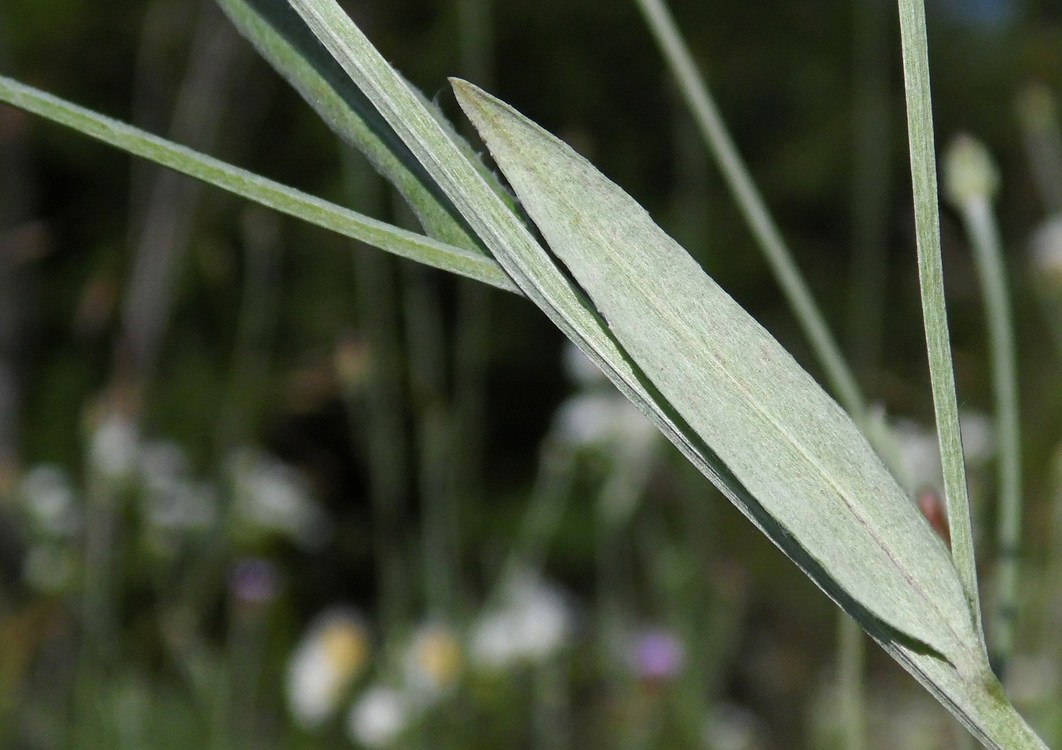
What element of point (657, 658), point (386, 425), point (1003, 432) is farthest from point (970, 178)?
point (386, 425)

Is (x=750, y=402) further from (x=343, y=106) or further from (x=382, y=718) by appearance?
(x=382, y=718)

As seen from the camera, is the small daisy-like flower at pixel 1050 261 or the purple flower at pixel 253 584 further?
the purple flower at pixel 253 584

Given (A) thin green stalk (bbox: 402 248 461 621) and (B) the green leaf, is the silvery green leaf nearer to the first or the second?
(B) the green leaf

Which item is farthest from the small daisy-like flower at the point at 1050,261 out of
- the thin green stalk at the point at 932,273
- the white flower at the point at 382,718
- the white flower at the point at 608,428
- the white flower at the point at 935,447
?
the thin green stalk at the point at 932,273

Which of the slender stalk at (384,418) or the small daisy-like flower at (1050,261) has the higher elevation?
the slender stalk at (384,418)

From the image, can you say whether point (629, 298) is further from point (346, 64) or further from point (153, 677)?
point (153, 677)

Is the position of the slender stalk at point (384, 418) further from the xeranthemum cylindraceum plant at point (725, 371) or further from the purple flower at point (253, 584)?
the xeranthemum cylindraceum plant at point (725, 371)

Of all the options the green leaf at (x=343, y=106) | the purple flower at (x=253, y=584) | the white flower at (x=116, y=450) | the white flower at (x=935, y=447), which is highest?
the white flower at (x=116, y=450)

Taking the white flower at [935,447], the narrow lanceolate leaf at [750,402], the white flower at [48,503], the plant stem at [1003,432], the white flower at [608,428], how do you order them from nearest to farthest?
the narrow lanceolate leaf at [750,402] → the plant stem at [1003,432] → the white flower at [935,447] → the white flower at [608,428] → the white flower at [48,503]
